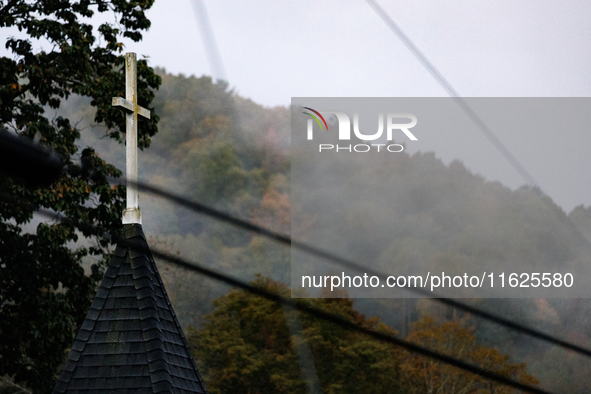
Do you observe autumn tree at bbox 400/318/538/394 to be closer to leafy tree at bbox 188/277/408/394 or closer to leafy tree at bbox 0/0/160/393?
leafy tree at bbox 188/277/408/394

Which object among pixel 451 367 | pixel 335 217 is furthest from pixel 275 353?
pixel 335 217

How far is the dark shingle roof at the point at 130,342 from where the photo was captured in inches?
251

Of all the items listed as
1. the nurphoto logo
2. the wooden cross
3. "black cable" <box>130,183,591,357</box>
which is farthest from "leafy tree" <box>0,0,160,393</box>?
the nurphoto logo

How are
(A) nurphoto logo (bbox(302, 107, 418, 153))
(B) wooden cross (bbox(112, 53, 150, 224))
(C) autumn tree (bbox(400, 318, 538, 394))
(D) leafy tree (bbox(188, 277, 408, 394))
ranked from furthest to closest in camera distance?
(A) nurphoto logo (bbox(302, 107, 418, 153)) < (C) autumn tree (bbox(400, 318, 538, 394)) < (D) leafy tree (bbox(188, 277, 408, 394)) < (B) wooden cross (bbox(112, 53, 150, 224))

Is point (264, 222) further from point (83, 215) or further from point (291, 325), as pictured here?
point (83, 215)

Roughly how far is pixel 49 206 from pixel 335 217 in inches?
1367

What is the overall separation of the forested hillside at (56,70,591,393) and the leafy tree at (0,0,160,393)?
20658 millimetres

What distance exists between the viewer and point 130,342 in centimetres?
659

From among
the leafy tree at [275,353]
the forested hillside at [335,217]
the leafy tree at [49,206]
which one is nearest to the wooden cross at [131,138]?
the leafy tree at [49,206]

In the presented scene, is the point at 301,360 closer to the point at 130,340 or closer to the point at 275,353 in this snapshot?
the point at 275,353

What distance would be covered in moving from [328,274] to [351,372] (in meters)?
10.1

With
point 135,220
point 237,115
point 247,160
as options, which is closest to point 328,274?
point 247,160

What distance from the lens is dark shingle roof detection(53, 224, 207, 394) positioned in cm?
638

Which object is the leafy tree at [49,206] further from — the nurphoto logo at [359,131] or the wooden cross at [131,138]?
the nurphoto logo at [359,131]
